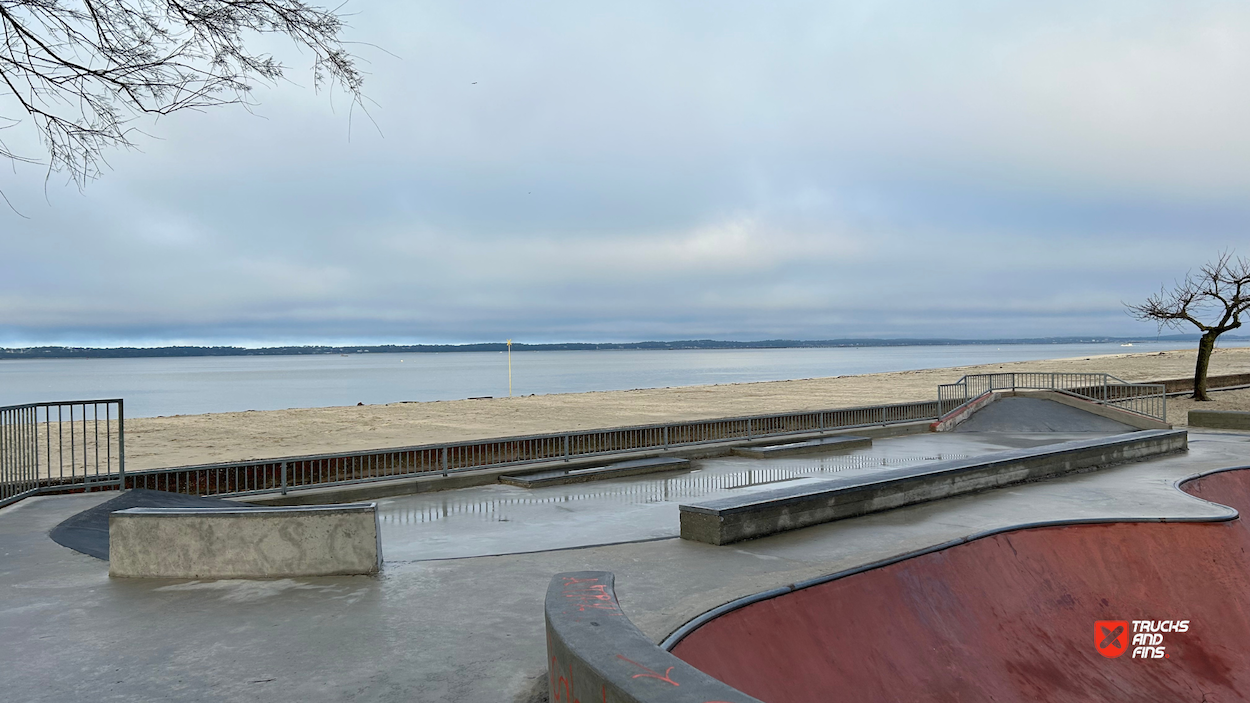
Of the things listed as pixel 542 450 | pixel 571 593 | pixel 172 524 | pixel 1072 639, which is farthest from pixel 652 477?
pixel 571 593

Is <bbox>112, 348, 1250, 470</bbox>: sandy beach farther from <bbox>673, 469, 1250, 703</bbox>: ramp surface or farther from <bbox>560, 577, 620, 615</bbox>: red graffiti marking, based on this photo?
<bbox>673, 469, 1250, 703</bbox>: ramp surface

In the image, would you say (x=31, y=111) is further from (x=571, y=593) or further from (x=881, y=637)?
(x=881, y=637)

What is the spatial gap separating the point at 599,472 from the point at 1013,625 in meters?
8.11

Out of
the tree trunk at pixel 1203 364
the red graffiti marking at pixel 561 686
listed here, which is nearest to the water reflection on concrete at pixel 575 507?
the red graffiti marking at pixel 561 686

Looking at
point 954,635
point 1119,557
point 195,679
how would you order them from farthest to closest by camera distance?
point 1119,557 → point 954,635 → point 195,679

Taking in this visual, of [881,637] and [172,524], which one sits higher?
[172,524]

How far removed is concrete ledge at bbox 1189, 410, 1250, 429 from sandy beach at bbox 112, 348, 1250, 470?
9.58 feet

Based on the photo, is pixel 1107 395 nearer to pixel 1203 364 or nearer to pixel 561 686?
pixel 1203 364

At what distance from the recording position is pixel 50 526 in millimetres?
9148

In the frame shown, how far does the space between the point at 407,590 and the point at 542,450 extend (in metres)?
9.74

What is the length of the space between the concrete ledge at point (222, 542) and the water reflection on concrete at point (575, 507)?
5.84ft

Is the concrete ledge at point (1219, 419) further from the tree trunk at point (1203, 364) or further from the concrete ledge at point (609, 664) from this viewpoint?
the concrete ledge at point (609, 664)

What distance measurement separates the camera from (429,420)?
122ft

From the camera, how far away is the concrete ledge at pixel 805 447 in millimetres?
17969
